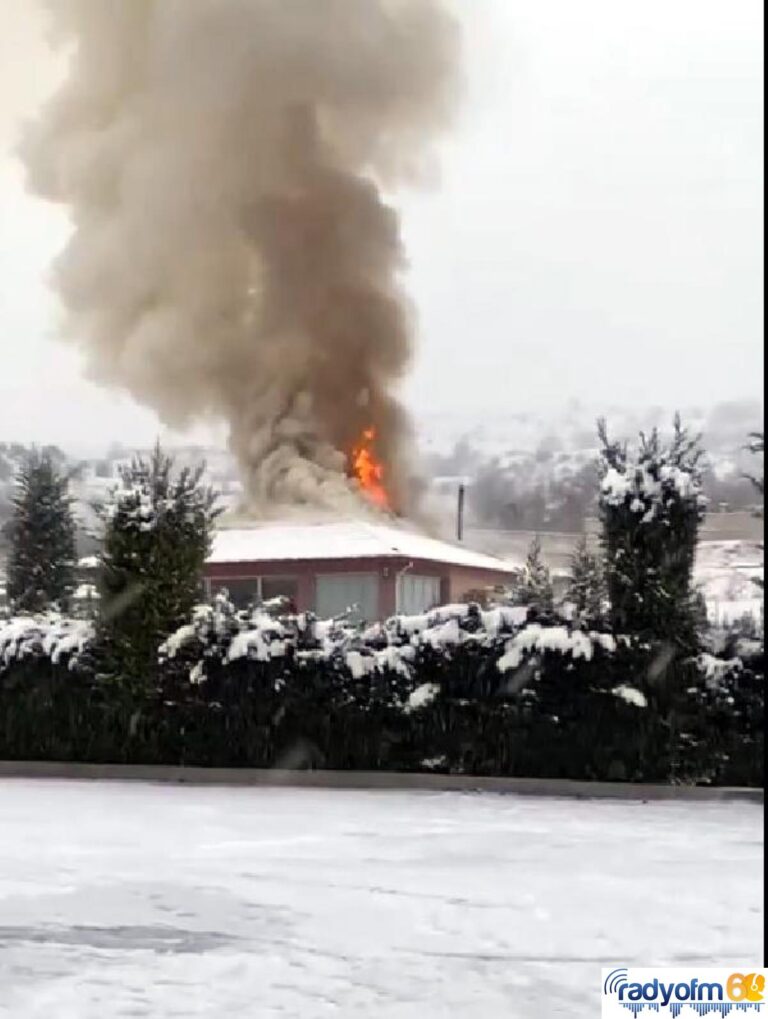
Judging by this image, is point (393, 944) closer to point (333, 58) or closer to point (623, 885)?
point (623, 885)

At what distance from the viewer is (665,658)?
761 centimetres

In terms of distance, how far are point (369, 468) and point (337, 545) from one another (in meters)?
7.38

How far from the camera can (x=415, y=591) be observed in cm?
1938

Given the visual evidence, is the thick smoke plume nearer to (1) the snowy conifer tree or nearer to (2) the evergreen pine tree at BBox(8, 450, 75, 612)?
(2) the evergreen pine tree at BBox(8, 450, 75, 612)

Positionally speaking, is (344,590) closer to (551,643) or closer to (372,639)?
(372,639)

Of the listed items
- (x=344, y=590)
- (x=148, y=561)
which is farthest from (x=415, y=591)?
(x=148, y=561)

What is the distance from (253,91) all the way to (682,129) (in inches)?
369

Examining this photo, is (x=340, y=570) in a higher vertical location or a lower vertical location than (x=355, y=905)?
higher

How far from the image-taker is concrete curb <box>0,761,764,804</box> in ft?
24.0

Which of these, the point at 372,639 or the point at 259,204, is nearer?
the point at 372,639

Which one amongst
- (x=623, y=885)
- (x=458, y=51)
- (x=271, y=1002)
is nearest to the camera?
(x=271, y=1002)

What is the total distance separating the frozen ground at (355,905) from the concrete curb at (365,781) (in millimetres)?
705

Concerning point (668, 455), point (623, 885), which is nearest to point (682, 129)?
point (668, 455)

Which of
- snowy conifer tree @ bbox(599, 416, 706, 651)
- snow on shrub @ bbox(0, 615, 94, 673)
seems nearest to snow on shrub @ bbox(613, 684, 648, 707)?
snowy conifer tree @ bbox(599, 416, 706, 651)
